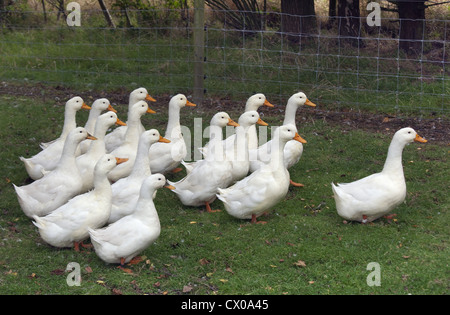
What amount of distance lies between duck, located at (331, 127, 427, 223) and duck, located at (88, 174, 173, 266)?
6.57ft

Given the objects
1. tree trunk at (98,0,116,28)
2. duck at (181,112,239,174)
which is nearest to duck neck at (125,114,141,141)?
duck at (181,112,239,174)

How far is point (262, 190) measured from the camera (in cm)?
627

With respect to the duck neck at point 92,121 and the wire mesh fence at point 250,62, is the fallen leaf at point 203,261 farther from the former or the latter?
the wire mesh fence at point 250,62

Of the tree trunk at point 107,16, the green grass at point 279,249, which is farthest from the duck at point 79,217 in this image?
the tree trunk at point 107,16

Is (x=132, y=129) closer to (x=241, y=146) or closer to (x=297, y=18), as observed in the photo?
(x=241, y=146)

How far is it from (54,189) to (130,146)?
141cm

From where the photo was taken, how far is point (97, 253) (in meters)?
5.43

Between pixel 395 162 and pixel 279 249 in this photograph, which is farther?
pixel 395 162

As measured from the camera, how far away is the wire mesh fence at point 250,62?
10.3 meters

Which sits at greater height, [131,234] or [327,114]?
[327,114]

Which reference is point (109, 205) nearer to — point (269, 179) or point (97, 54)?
point (269, 179)

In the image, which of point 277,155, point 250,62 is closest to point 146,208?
point 277,155

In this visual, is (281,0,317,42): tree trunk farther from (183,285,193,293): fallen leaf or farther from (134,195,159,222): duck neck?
(183,285,193,293): fallen leaf

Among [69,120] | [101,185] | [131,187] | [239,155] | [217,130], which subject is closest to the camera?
[101,185]
